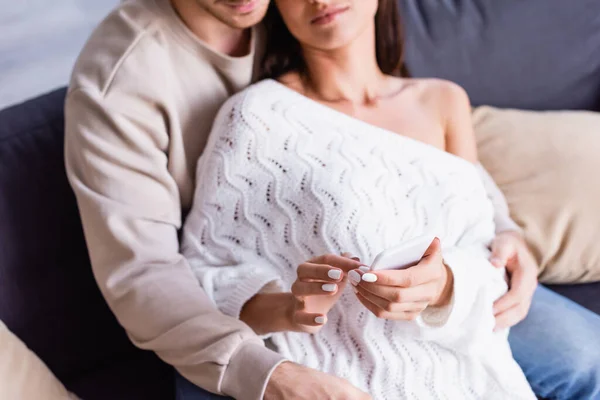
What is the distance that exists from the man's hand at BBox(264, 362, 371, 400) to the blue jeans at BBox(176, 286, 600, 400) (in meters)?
0.21

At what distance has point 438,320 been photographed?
41.3 inches

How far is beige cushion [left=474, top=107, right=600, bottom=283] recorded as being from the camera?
4.78ft

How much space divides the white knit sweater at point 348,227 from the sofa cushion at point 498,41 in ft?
1.64

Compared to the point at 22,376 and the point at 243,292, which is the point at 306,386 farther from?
the point at 22,376

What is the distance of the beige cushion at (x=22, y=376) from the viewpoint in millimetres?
1106

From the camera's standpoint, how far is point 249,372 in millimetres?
1019

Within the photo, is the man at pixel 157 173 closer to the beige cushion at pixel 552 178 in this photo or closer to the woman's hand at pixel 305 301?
the woman's hand at pixel 305 301

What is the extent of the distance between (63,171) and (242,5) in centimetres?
52

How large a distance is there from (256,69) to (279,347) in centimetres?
58

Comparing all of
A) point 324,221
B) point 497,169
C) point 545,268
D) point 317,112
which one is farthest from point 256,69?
point 545,268

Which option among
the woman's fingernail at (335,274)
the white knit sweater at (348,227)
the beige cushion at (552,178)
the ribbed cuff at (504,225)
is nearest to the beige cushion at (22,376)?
A: the white knit sweater at (348,227)

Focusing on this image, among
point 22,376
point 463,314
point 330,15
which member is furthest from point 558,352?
point 22,376

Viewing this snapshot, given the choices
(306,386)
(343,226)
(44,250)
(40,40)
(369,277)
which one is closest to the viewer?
(369,277)

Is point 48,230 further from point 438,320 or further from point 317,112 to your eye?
point 438,320
